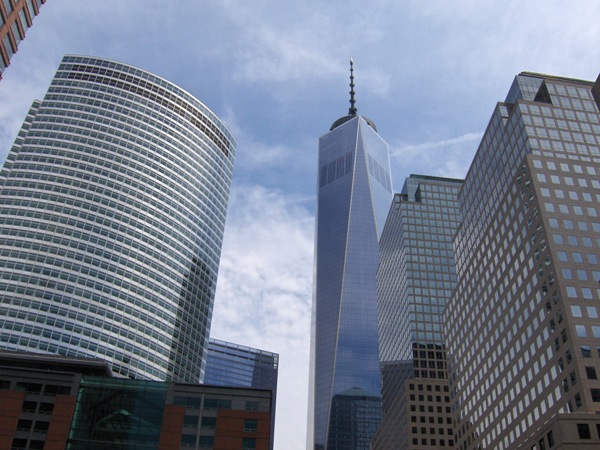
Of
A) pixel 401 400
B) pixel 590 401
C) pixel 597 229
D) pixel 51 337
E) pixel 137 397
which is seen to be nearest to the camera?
pixel 590 401

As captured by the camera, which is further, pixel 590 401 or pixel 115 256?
pixel 115 256

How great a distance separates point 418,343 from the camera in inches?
7160

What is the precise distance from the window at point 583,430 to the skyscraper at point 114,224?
91.8 meters

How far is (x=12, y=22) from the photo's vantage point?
2516 inches

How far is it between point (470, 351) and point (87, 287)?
273ft

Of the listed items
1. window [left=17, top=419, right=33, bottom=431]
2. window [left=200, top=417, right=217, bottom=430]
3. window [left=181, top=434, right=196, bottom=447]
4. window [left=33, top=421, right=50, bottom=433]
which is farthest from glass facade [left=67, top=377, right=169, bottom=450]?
window [left=200, top=417, right=217, bottom=430]

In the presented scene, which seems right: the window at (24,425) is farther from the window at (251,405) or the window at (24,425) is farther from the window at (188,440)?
the window at (251,405)

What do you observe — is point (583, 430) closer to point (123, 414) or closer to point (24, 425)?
point (123, 414)

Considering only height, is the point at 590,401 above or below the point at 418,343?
below

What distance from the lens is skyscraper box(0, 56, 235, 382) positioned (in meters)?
140

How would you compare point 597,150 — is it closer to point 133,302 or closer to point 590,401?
point 590,401

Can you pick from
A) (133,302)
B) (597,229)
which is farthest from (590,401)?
(133,302)

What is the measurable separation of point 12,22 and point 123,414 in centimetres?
5311

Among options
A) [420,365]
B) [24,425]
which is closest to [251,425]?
[24,425]
